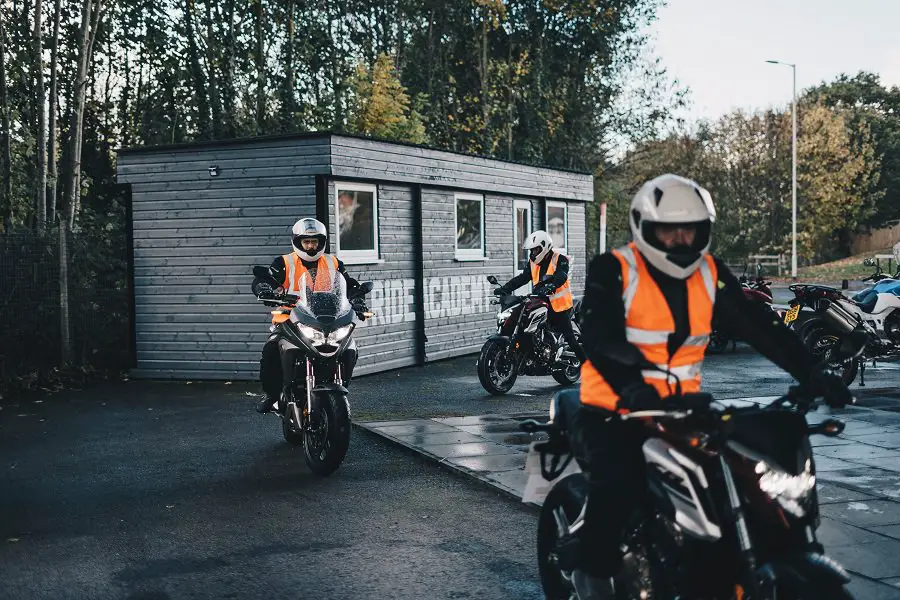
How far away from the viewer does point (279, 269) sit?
9.16 metres

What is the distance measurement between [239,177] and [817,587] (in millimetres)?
11938

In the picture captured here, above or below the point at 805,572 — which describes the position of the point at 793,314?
above

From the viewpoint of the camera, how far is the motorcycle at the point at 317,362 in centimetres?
793

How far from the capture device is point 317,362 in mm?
8250

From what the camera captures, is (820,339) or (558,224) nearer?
(820,339)

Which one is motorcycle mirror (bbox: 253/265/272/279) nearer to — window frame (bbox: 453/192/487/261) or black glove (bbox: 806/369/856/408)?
black glove (bbox: 806/369/856/408)

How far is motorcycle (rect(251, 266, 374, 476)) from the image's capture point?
793 cm

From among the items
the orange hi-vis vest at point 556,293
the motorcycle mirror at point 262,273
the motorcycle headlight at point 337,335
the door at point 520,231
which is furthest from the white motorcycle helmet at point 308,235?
the door at point 520,231

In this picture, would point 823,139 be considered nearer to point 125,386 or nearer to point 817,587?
point 125,386

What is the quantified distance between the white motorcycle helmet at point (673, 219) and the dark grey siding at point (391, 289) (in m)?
10.9

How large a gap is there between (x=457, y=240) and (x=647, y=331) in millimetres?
13650

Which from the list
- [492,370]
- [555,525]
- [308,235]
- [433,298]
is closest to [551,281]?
[492,370]

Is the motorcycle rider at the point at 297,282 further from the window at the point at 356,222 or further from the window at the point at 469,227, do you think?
the window at the point at 469,227

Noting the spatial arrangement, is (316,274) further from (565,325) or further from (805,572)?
(805,572)
